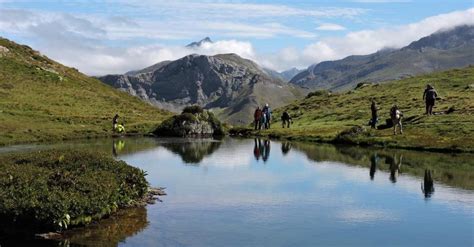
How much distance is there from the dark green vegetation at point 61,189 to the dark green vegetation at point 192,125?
179ft

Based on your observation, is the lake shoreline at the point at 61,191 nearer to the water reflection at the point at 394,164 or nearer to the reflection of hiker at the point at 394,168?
the reflection of hiker at the point at 394,168

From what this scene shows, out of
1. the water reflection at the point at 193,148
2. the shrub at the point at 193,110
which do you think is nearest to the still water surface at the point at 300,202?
the water reflection at the point at 193,148

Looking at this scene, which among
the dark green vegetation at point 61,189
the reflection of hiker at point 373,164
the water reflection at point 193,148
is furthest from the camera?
the water reflection at point 193,148

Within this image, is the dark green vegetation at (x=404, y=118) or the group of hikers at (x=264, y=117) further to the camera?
the group of hikers at (x=264, y=117)

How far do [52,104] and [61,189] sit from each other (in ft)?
293

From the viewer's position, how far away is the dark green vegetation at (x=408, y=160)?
4606cm

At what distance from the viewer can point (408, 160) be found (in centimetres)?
5644

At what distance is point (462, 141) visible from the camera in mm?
63969

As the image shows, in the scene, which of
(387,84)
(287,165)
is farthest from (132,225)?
(387,84)

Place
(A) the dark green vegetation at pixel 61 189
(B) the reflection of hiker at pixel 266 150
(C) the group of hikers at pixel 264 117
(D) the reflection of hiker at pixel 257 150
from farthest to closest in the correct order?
(C) the group of hikers at pixel 264 117
(D) the reflection of hiker at pixel 257 150
(B) the reflection of hiker at pixel 266 150
(A) the dark green vegetation at pixel 61 189

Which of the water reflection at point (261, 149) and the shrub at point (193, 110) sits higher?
the shrub at point (193, 110)

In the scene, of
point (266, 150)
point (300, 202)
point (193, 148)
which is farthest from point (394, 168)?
point (193, 148)

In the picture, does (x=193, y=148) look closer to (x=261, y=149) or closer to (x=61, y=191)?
(x=261, y=149)

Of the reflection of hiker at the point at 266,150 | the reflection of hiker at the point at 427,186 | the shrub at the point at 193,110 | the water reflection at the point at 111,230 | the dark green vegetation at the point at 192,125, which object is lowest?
the water reflection at the point at 111,230
